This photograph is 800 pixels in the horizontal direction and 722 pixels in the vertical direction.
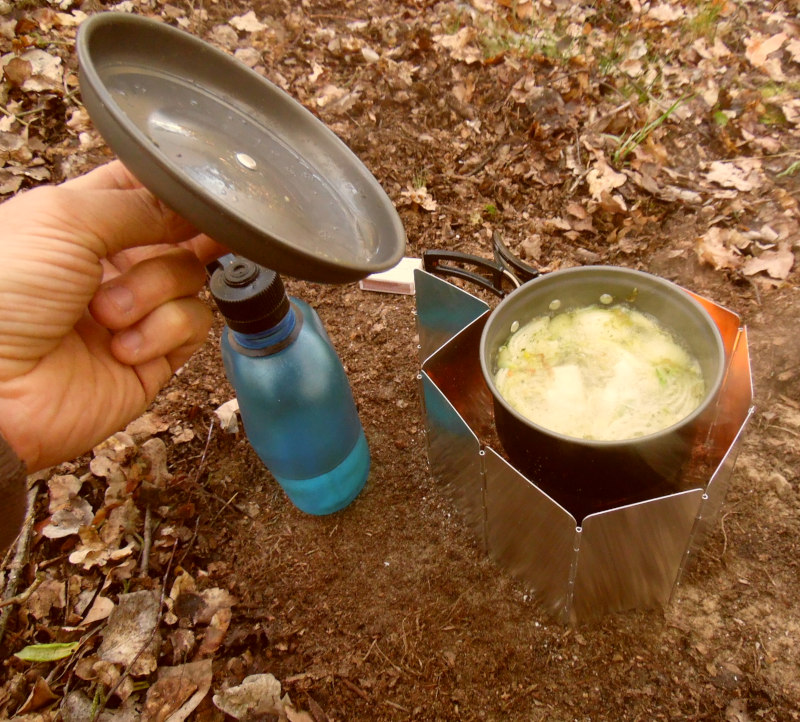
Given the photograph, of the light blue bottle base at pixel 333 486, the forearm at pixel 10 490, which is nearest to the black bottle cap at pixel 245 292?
the forearm at pixel 10 490

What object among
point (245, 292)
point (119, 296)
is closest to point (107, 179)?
point (119, 296)

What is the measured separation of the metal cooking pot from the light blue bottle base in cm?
64

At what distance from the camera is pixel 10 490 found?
145cm

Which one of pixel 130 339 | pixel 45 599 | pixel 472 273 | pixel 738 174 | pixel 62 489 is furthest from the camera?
pixel 738 174

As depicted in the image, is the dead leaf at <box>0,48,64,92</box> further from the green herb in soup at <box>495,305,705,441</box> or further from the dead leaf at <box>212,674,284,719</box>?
the dead leaf at <box>212,674,284,719</box>

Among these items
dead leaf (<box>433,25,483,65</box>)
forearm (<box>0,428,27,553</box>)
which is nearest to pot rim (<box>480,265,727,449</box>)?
forearm (<box>0,428,27,553</box>)

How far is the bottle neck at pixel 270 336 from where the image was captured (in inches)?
68.9

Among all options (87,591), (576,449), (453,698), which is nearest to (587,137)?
(576,449)

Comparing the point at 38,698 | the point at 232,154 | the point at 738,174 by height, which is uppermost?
the point at 232,154

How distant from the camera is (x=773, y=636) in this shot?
2.01 m

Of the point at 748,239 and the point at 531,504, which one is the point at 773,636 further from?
the point at 748,239

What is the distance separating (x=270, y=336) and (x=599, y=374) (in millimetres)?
1026

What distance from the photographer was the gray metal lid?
112 centimetres

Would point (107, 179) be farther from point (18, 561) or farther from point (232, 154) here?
point (18, 561)
